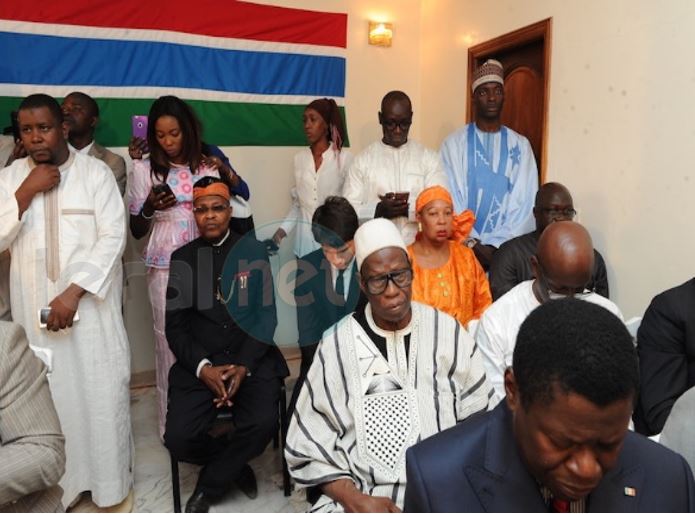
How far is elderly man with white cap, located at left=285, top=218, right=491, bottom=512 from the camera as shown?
5.49 ft

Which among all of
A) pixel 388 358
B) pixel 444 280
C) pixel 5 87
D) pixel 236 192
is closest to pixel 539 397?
pixel 388 358

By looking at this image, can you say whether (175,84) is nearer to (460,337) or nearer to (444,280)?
(444,280)

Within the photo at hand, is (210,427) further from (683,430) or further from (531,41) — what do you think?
(531,41)

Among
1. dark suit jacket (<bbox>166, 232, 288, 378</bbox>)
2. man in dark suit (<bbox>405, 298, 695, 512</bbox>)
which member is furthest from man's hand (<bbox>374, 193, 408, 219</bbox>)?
man in dark suit (<bbox>405, 298, 695, 512</bbox>)

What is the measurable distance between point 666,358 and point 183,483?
2331 millimetres

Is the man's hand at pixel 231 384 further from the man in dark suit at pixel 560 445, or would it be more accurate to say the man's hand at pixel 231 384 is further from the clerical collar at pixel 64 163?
the man in dark suit at pixel 560 445

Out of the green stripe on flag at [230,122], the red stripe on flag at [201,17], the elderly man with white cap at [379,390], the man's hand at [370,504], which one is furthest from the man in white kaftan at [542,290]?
the red stripe on flag at [201,17]

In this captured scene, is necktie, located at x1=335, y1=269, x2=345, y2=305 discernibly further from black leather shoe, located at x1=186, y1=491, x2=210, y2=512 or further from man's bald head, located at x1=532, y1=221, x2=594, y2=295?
black leather shoe, located at x1=186, y1=491, x2=210, y2=512

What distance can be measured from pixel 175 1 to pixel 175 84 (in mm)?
596

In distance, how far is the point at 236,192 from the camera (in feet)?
11.1

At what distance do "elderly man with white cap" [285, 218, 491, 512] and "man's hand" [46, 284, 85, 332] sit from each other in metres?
1.31

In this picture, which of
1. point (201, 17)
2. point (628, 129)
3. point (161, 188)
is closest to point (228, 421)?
point (161, 188)

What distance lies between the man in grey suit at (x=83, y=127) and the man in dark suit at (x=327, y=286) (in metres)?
1.47

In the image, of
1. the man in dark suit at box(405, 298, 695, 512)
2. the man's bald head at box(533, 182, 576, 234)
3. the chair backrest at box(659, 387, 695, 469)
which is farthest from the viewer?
the man's bald head at box(533, 182, 576, 234)
